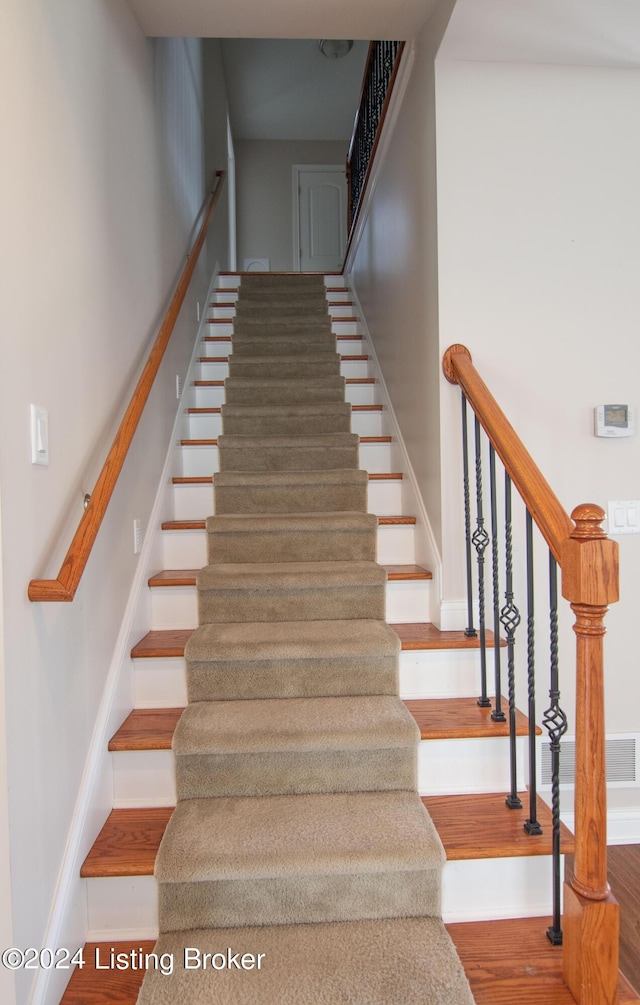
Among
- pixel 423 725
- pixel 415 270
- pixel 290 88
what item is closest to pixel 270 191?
pixel 290 88

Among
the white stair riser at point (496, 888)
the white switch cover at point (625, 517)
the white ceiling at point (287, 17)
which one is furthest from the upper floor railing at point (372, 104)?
the white stair riser at point (496, 888)

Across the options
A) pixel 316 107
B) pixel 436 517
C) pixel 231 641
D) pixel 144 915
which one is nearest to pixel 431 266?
pixel 436 517

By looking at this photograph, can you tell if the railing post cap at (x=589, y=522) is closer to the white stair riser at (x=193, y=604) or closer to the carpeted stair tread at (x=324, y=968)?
the carpeted stair tread at (x=324, y=968)

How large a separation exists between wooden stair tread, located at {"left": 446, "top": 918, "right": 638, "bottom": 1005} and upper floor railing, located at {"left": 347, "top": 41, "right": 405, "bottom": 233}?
3.16 m

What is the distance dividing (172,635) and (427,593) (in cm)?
96

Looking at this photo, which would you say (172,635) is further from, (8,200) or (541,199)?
(541,199)

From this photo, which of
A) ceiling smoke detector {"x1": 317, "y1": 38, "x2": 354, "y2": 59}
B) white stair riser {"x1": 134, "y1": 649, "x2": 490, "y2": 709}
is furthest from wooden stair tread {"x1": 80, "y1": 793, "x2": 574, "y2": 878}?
ceiling smoke detector {"x1": 317, "y1": 38, "x2": 354, "y2": 59}

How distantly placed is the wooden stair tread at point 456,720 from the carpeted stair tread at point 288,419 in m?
1.79

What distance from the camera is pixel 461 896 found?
160 cm

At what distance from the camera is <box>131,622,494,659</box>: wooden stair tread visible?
2.12 metres

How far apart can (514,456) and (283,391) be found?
229 centimetres

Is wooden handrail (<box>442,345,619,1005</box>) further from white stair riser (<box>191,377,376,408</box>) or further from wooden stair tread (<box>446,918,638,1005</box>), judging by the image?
white stair riser (<box>191,377,376,408</box>)

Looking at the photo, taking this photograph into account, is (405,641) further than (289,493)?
No

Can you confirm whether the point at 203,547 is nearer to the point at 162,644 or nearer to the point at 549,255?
the point at 162,644
